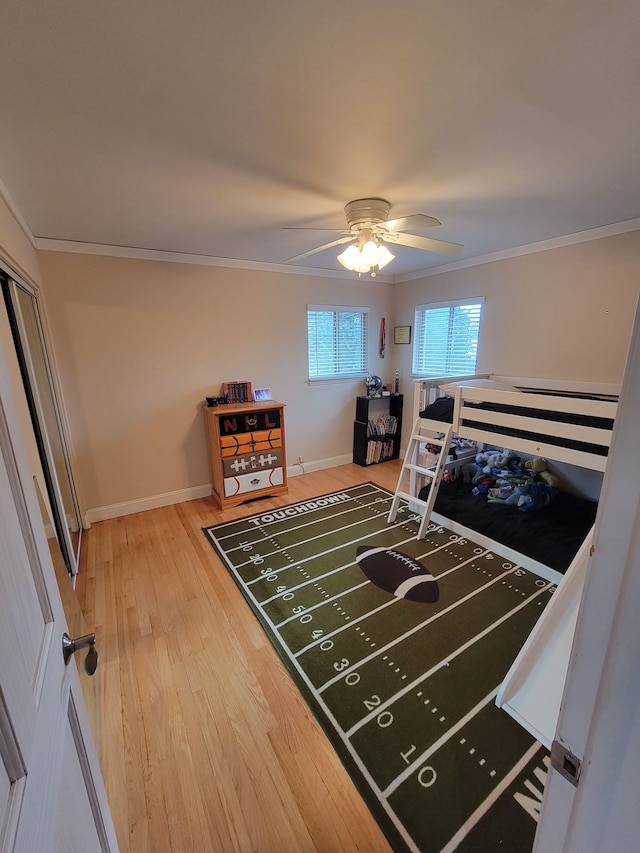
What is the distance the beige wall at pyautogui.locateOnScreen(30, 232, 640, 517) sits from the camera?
9.06ft

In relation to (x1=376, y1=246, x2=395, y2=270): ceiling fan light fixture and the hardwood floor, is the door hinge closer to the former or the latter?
the hardwood floor

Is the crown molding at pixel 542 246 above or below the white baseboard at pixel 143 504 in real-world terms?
above

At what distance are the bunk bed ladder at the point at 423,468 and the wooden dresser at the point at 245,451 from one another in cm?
128

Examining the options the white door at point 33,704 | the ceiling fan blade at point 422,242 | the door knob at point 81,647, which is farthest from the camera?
the ceiling fan blade at point 422,242

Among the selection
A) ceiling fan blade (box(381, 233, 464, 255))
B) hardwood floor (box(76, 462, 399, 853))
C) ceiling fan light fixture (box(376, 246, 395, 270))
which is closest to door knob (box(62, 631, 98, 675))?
hardwood floor (box(76, 462, 399, 853))

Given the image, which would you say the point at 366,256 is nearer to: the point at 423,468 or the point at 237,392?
the point at 423,468

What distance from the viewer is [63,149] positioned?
145cm

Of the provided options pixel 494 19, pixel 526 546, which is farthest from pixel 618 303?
pixel 494 19

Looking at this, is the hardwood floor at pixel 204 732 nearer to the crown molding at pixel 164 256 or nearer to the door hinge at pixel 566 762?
the door hinge at pixel 566 762

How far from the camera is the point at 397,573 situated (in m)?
2.39

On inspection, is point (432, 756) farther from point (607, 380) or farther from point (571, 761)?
point (607, 380)

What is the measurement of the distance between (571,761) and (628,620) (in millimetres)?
298

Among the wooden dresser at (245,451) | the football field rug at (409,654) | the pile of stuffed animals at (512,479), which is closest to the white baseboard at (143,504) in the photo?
the wooden dresser at (245,451)

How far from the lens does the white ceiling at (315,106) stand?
908 mm
